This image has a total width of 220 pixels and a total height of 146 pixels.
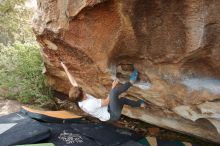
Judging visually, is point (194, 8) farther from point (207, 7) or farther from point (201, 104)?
point (201, 104)

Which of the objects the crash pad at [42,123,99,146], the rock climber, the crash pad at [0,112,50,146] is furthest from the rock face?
the crash pad at [0,112,50,146]

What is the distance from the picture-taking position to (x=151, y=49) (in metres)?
3.64

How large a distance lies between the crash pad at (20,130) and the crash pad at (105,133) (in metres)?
0.62

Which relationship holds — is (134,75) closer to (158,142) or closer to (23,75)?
(158,142)

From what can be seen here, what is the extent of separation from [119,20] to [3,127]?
2.15 meters

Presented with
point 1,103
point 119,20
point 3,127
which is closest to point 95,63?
point 119,20

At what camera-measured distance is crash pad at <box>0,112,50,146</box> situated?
4094 mm

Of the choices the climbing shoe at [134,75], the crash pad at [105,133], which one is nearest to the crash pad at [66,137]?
the crash pad at [105,133]

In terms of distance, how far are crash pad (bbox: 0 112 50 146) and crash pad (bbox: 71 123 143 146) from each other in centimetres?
62

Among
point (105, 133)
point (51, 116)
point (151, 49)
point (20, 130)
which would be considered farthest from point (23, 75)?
point (151, 49)

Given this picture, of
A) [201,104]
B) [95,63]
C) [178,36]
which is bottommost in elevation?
[201,104]

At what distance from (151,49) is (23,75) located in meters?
3.16

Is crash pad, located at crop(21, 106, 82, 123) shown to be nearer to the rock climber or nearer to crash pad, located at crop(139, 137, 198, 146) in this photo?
the rock climber

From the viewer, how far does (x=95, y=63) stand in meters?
4.18
